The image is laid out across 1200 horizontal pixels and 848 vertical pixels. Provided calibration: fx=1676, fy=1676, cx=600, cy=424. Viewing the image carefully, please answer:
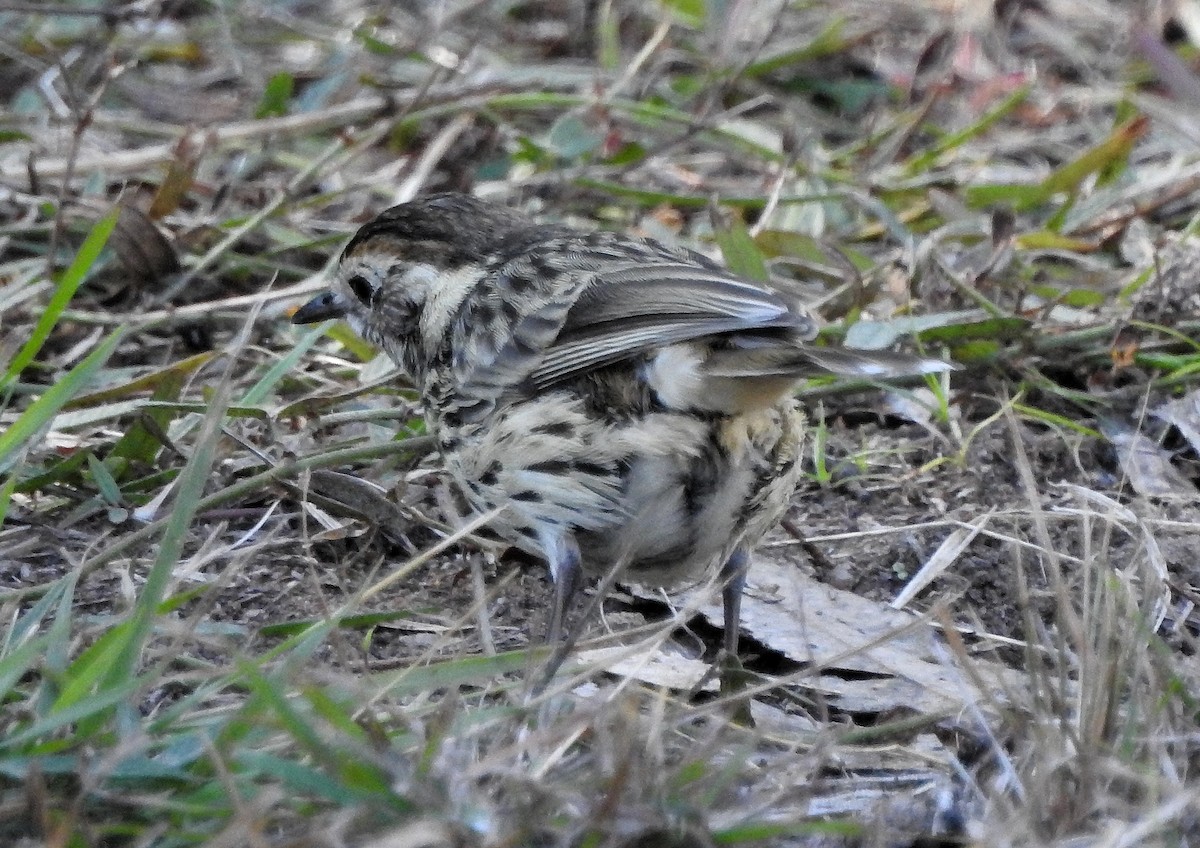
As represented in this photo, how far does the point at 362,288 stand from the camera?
15.6ft

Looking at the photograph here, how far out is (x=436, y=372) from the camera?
14.3 ft

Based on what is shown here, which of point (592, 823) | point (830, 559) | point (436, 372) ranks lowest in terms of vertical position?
point (830, 559)

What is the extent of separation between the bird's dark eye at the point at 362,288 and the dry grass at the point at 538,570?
0.21 metres

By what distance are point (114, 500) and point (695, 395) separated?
163 cm

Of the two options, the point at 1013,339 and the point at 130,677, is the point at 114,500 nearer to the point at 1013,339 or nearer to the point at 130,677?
the point at 130,677

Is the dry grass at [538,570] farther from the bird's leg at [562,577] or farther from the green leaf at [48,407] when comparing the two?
the bird's leg at [562,577]

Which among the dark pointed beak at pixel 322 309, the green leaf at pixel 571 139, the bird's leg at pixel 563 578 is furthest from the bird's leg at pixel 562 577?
the green leaf at pixel 571 139

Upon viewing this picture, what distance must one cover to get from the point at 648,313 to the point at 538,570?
3.60 ft

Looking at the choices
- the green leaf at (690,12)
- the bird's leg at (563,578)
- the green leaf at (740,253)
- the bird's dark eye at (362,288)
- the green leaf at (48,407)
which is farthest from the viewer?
the green leaf at (690,12)

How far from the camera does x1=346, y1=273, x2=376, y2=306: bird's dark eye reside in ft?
15.5

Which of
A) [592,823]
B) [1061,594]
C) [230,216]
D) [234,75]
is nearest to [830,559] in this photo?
[1061,594]

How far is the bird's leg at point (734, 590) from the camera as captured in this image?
4.00 metres

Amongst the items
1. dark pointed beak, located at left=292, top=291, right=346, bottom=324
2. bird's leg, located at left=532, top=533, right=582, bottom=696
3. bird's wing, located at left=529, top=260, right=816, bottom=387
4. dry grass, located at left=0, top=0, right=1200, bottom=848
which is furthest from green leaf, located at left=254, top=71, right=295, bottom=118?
bird's leg, located at left=532, top=533, right=582, bottom=696

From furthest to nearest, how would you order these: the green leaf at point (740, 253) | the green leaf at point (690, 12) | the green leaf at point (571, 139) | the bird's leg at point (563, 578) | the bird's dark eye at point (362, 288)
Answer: the green leaf at point (690, 12) < the green leaf at point (571, 139) < the green leaf at point (740, 253) < the bird's dark eye at point (362, 288) < the bird's leg at point (563, 578)
